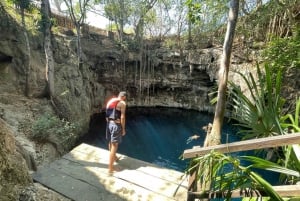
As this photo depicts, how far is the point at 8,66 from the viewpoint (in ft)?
24.8

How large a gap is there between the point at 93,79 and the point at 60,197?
32.5 ft

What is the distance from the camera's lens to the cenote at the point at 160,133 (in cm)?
803

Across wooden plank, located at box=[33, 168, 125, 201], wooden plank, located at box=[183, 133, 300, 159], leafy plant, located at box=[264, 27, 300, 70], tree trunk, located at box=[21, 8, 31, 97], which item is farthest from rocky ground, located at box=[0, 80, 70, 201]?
leafy plant, located at box=[264, 27, 300, 70]

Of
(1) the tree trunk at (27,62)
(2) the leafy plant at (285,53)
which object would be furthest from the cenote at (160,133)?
(2) the leafy plant at (285,53)

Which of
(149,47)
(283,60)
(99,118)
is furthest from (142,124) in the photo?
(283,60)

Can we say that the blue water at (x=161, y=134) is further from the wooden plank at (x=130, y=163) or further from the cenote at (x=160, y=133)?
the wooden plank at (x=130, y=163)

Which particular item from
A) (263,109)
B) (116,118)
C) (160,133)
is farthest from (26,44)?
(263,109)

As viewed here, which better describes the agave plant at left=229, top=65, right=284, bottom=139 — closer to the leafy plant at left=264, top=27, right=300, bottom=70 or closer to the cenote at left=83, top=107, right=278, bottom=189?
the leafy plant at left=264, top=27, right=300, bottom=70

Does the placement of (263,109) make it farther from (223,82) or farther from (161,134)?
(161,134)

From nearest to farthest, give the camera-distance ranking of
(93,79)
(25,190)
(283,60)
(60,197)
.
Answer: (25,190), (60,197), (283,60), (93,79)

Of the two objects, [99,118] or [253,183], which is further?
[99,118]

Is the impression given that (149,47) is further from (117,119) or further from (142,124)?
(117,119)

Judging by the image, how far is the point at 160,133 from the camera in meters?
10.5

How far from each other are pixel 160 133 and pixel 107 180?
7.57 meters
